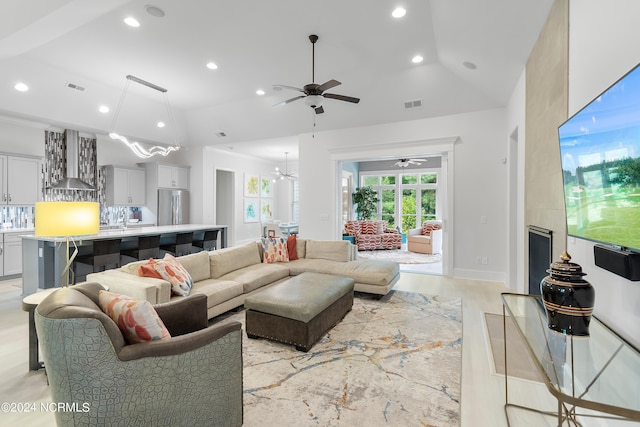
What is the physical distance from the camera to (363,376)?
Answer: 2.27m

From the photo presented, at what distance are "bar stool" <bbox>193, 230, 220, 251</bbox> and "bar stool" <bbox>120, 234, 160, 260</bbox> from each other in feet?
3.60

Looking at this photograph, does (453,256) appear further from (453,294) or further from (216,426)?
(216,426)

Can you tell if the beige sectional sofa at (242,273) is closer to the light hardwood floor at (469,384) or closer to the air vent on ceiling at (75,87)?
the light hardwood floor at (469,384)

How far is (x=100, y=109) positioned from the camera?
580cm

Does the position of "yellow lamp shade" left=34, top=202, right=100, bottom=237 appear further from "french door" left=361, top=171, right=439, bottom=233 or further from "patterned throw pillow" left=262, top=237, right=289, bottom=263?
"french door" left=361, top=171, right=439, bottom=233

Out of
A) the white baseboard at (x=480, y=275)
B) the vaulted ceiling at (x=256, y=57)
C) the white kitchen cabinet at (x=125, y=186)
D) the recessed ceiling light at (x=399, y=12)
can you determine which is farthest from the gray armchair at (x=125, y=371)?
the white kitchen cabinet at (x=125, y=186)

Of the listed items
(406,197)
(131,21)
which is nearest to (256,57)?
(131,21)

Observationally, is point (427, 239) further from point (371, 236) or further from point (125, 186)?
point (125, 186)

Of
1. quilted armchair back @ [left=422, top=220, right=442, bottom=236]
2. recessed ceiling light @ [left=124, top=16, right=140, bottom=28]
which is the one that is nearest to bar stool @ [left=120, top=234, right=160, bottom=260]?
recessed ceiling light @ [left=124, top=16, right=140, bottom=28]

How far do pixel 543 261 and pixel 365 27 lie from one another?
3306 millimetres

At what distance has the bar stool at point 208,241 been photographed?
6493 mm

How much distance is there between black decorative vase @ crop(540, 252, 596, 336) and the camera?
4.50 ft

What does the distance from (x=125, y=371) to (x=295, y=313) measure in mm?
1480

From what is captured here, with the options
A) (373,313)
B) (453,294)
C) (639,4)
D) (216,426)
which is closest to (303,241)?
(373,313)
